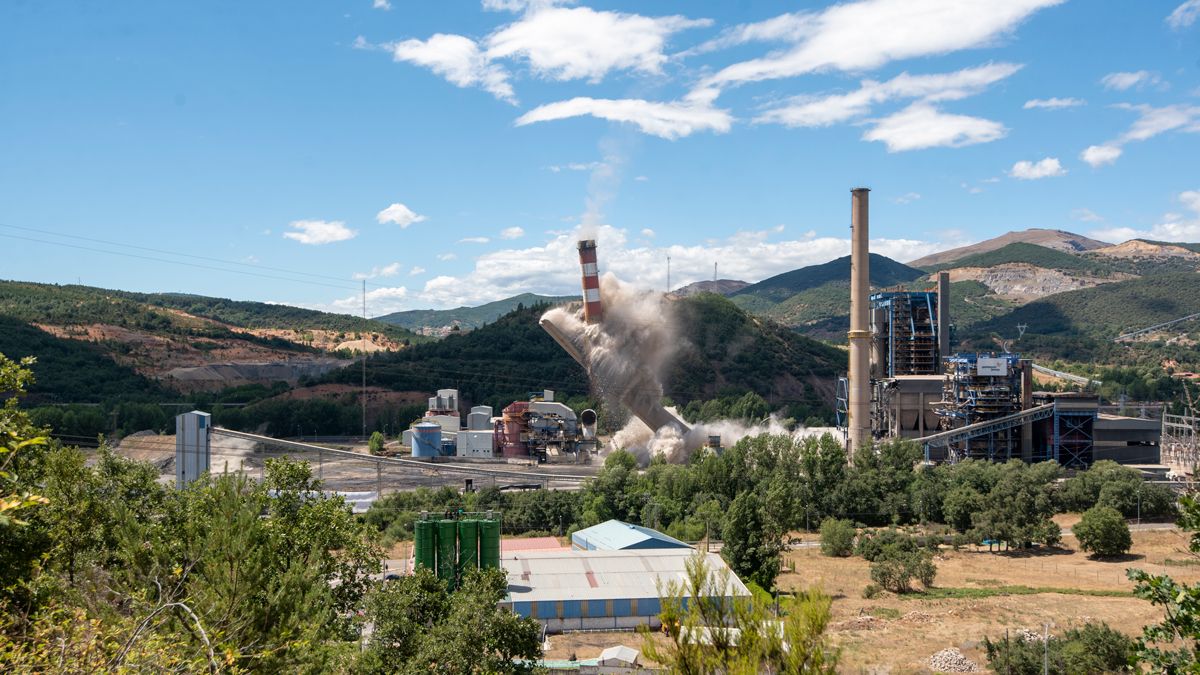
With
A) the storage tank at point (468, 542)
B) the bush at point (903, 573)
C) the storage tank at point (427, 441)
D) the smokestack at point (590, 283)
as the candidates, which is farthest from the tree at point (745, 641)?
the storage tank at point (427, 441)

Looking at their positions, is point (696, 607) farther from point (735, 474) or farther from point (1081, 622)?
point (735, 474)

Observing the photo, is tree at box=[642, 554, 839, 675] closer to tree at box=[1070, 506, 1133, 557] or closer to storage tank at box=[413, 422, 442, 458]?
tree at box=[1070, 506, 1133, 557]

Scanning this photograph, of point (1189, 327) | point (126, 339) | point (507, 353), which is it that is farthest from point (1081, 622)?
point (1189, 327)

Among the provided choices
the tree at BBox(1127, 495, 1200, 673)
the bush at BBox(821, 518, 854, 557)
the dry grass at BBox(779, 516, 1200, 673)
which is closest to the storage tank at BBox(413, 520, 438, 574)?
the dry grass at BBox(779, 516, 1200, 673)

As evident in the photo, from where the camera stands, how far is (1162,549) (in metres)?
43.3

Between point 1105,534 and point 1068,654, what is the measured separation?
778 inches

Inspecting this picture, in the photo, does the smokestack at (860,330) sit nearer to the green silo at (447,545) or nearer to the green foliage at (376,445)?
the green foliage at (376,445)

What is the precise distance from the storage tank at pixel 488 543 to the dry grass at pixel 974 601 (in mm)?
11240

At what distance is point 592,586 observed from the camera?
33.7 m

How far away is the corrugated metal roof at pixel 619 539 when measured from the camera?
39.9 meters

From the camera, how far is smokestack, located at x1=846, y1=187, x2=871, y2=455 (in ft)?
209

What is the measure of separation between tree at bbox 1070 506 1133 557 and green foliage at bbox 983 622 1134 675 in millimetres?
17511

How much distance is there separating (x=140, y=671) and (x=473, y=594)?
10.9m

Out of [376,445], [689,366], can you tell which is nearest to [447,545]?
[376,445]
